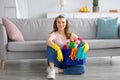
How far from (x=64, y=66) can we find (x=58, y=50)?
14.4 inches

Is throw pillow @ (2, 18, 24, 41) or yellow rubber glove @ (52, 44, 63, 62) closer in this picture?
yellow rubber glove @ (52, 44, 63, 62)

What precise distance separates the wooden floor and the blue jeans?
0.08 metres

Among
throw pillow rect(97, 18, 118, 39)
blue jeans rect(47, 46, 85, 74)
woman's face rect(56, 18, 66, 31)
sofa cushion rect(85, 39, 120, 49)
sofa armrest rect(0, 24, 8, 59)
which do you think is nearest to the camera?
blue jeans rect(47, 46, 85, 74)

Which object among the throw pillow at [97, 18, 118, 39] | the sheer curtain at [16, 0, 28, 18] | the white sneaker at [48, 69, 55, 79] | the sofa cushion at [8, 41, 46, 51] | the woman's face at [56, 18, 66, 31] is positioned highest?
the sheer curtain at [16, 0, 28, 18]

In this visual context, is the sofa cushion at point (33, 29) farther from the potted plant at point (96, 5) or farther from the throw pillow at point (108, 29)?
the potted plant at point (96, 5)

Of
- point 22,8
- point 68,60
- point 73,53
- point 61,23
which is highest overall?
point 22,8

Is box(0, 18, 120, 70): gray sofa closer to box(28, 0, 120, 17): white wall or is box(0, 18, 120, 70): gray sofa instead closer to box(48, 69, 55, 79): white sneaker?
box(48, 69, 55, 79): white sneaker

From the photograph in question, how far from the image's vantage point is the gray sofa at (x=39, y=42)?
3.56 meters

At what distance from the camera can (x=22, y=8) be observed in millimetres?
6301

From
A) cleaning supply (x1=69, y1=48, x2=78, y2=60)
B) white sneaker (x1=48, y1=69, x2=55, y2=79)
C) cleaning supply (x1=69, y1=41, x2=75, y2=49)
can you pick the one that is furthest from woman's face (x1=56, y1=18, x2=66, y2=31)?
white sneaker (x1=48, y1=69, x2=55, y2=79)

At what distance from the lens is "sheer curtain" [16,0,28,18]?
6.23 meters

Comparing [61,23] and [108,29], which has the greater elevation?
[61,23]

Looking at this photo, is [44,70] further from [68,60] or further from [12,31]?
[12,31]

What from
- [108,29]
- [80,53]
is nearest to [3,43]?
[80,53]
